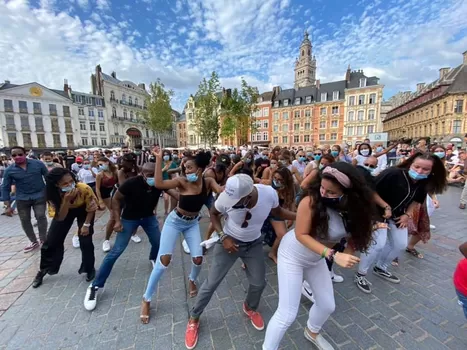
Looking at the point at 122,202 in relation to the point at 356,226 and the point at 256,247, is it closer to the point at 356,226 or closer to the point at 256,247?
the point at 256,247

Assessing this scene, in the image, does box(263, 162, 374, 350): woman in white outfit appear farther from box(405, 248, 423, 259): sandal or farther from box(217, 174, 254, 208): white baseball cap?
box(405, 248, 423, 259): sandal

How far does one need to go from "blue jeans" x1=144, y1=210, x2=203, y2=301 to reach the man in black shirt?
533 millimetres

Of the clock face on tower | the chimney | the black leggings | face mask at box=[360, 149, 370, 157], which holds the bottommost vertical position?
the black leggings

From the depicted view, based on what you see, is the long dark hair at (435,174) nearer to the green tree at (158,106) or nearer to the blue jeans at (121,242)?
the blue jeans at (121,242)

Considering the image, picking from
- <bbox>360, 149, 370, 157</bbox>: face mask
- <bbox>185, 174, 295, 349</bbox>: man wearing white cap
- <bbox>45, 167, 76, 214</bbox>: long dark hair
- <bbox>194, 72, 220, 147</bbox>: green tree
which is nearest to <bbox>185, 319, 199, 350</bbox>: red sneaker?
<bbox>185, 174, 295, 349</bbox>: man wearing white cap

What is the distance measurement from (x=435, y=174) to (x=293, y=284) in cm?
260

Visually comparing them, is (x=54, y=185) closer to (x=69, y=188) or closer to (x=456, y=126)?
(x=69, y=188)

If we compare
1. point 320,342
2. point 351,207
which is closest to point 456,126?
point 351,207

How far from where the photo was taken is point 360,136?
136 feet

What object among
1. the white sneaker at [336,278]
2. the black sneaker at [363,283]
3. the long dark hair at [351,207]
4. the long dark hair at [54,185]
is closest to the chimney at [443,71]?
the black sneaker at [363,283]

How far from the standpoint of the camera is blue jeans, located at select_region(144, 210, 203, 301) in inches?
98.9

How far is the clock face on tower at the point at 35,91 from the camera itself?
122 feet

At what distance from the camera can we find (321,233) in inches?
68.9

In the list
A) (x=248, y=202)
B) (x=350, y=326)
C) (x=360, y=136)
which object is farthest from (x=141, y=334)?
(x=360, y=136)
